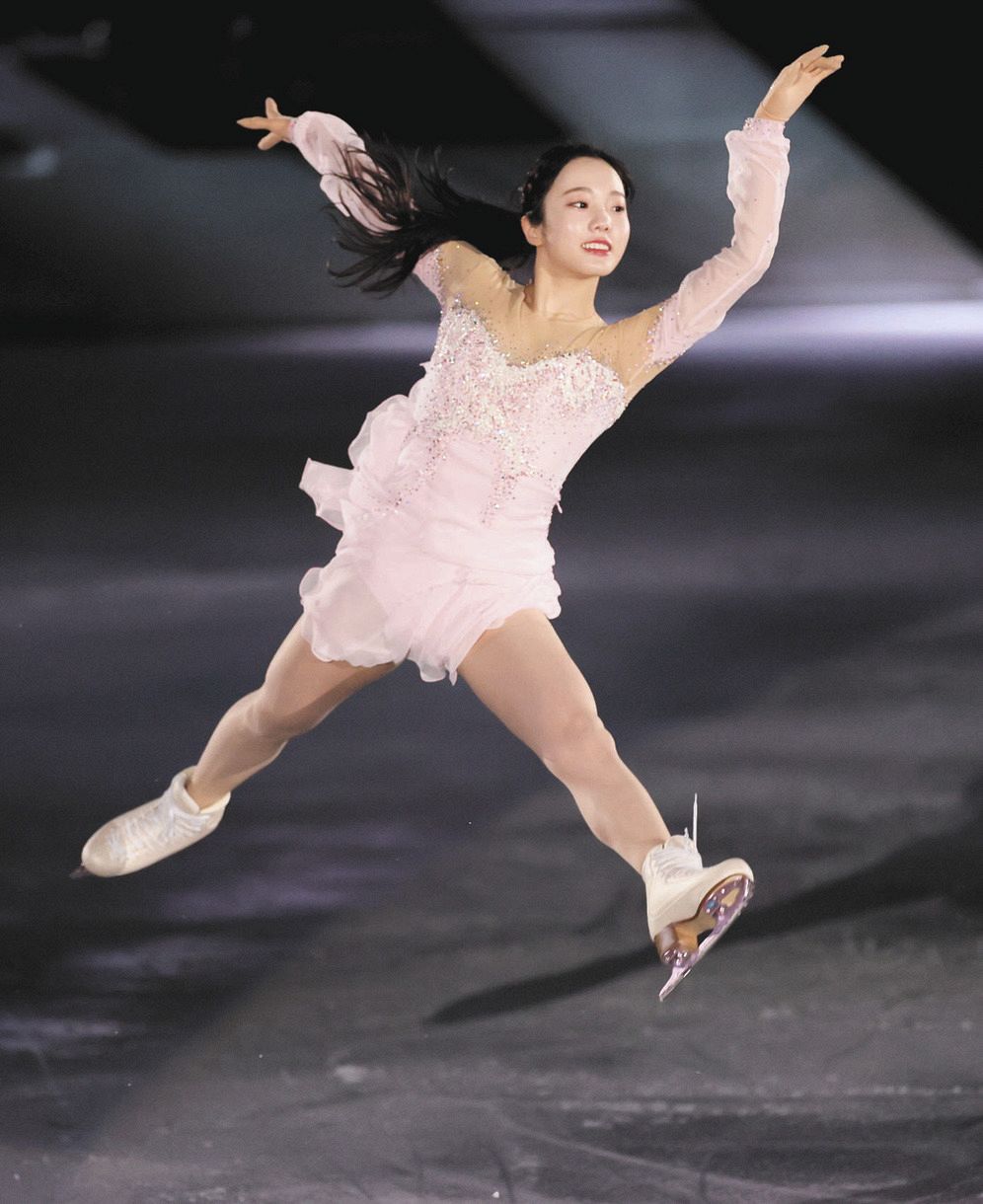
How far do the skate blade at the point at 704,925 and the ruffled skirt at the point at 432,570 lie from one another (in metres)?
0.58

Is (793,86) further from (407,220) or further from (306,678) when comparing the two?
(306,678)

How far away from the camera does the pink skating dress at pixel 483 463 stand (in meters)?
3.00

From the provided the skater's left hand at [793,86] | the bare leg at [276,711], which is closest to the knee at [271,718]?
the bare leg at [276,711]

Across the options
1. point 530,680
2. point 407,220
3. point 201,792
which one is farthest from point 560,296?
point 201,792

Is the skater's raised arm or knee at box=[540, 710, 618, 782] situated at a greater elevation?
the skater's raised arm

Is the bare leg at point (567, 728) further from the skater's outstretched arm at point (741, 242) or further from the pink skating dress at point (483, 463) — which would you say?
the skater's outstretched arm at point (741, 242)

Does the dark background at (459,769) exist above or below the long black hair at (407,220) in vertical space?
below

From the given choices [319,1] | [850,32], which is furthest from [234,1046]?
[850,32]

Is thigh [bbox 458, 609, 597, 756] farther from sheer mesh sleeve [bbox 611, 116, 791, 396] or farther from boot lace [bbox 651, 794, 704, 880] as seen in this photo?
sheer mesh sleeve [bbox 611, 116, 791, 396]

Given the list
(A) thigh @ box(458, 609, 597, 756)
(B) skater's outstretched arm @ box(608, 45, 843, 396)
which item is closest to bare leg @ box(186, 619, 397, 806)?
(A) thigh @ box(458, 609, 597, 756)

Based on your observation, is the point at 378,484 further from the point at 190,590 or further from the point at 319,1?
the point at 319,1

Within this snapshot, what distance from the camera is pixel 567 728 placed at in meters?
2.89

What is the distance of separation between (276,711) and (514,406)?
0.72 m

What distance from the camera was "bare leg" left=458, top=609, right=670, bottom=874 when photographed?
9.40 feet
